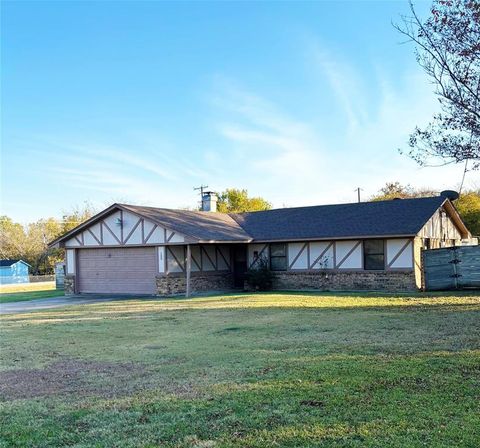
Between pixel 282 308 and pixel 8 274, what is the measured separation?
44229 mm

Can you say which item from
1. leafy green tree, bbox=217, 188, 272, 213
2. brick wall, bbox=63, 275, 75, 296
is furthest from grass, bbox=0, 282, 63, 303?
leafy green tree, bbox=217, 188, 272, 213

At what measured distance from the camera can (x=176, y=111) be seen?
24.2 metres

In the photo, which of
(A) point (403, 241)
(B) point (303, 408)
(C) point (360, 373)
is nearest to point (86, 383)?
(B) point (303, 408)

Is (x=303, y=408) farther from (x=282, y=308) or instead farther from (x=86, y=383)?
(x=282, y=308)

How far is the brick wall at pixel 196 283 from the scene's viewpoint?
70.7ft

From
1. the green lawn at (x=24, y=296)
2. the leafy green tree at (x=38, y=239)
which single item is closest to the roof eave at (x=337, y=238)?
the green lawn at (x=24, y=296)

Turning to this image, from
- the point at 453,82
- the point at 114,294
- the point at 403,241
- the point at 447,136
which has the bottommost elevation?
the point at 114,294

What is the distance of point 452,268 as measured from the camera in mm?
19938

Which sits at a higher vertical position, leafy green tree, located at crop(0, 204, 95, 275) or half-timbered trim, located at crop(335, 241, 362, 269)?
leafy green tree, located at crop(0, 204, 95, 275)

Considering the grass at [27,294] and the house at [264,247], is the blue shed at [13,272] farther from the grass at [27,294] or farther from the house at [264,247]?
the house at [264,247]

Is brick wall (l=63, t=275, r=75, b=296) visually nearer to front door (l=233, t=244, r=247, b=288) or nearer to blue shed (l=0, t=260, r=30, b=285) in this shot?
front door (l=233, t=244, r=247, b=288)

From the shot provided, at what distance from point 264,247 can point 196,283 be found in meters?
3.82

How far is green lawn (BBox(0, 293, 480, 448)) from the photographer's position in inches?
175

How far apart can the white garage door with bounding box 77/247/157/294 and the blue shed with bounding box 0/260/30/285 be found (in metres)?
27.6
